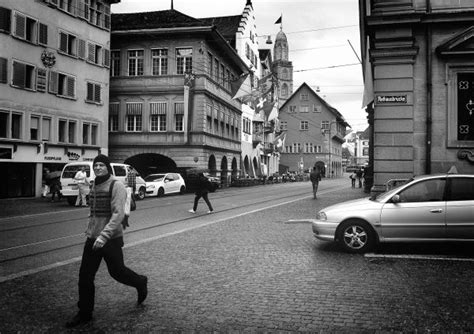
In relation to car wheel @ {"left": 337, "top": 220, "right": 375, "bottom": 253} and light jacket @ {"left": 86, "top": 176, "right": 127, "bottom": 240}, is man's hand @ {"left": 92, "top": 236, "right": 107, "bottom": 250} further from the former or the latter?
car wheel @ {"left": 337, "top": 220, "right": 375, "bottom": 253}

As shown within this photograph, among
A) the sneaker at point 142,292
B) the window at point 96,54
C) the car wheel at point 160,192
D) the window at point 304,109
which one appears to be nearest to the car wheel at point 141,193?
the car wheel at point 160,192

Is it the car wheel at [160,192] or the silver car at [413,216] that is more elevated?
the silver car at [413,216]

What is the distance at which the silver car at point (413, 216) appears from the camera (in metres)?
9.51

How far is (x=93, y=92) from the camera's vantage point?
35844 millimetres

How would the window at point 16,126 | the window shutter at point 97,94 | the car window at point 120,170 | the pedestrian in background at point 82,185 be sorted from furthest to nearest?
the window shutter at point 97,94, the window at point 16,126, the car window at point 120,170, the pedestrian in background at point 82,185

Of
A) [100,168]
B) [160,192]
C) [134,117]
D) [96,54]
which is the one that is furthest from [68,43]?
[100,168]

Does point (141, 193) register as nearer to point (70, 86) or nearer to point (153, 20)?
point (70, 86)

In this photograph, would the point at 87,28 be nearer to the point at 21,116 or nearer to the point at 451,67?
the point at 21,116

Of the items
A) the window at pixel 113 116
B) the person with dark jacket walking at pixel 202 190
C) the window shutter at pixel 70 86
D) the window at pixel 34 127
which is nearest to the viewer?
the person with dark jacket walking at pixel 202 190

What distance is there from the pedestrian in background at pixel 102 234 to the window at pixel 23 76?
2544 cm

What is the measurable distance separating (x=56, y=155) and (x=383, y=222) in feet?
85.6

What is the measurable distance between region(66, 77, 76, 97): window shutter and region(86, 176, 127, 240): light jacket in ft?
95.9

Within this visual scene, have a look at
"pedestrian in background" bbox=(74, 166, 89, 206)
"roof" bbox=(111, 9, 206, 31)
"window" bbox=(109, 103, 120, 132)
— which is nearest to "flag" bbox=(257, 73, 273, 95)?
"roof" bbox=(111, 9, 206, 31)

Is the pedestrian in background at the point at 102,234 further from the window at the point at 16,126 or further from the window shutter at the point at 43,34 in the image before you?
the window shutter at the point at 43,34
